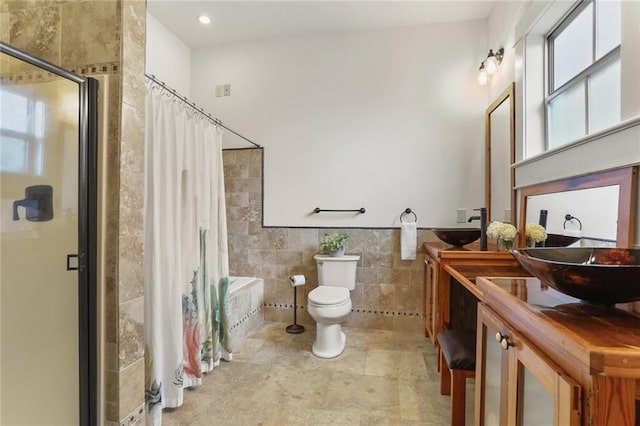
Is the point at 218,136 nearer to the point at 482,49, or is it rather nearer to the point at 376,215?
the point at 376,215

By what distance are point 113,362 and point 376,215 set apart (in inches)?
89.7

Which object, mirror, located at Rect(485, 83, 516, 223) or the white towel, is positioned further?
the white towel

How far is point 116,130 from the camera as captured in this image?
4.24 ft

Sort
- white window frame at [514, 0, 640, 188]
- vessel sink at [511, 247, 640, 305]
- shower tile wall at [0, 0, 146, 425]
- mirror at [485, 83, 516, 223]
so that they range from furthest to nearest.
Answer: mirror at [485, 83, 516, 223] → shower tile wall at [0, 0, 146, 425] → white window frame at [514, 0, 640, 188] → vessel sink at [511, 247, 640, 305]

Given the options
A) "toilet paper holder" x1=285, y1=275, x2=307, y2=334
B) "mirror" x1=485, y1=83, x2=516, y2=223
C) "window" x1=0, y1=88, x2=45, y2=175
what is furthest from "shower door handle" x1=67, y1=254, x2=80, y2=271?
"mirror" x1=485, y1=83, x2=516, y2=223

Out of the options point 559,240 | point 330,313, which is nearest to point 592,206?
point 559,240

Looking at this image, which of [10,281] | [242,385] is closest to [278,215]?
[242,385]

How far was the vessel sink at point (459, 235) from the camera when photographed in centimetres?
229

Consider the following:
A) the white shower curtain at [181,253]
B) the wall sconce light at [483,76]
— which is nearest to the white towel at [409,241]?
the wall sconce light at [483,76]

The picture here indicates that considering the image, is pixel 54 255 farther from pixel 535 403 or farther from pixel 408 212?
pixel 408 212

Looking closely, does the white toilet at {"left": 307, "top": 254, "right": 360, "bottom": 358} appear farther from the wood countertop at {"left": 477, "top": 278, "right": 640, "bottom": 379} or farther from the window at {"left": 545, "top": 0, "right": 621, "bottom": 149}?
the window at {"left": 545, "top": 0, "right": 621, "bottom": 149}

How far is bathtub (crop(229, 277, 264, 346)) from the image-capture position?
2578 millimetres

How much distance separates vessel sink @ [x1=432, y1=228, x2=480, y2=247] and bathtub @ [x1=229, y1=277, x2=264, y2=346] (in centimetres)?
178

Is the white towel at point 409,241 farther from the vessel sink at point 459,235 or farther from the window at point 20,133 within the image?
the window at point 20,133
